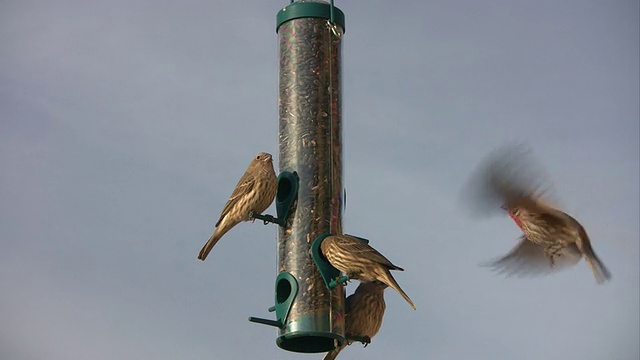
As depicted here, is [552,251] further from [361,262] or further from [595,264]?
[361,262]

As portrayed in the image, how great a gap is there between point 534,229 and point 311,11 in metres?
3.59

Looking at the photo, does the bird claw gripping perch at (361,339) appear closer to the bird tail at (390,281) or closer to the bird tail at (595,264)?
the bird tail at (390,281)

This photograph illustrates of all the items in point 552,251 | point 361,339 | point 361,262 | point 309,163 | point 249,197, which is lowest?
point 361,339

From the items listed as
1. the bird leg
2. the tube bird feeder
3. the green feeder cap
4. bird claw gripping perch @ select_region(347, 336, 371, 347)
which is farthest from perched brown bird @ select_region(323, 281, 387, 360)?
the green feeder cap

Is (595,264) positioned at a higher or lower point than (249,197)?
lower

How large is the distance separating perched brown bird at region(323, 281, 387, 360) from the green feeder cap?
3219mm

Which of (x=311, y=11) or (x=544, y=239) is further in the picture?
(x=311, y=11)

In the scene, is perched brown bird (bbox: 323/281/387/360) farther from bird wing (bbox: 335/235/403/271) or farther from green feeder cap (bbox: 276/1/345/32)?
green feeder cap (bbox: 276/1/345/32)

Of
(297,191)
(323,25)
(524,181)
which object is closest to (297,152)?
(297,191)

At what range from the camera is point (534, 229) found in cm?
1605

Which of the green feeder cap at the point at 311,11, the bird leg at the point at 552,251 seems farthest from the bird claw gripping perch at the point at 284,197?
the bird leg at the point at 552,251

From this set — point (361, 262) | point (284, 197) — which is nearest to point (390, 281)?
point (361, 262)

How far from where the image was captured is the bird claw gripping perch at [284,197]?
52.8 feet

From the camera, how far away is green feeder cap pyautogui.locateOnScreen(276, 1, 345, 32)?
16703 mm
